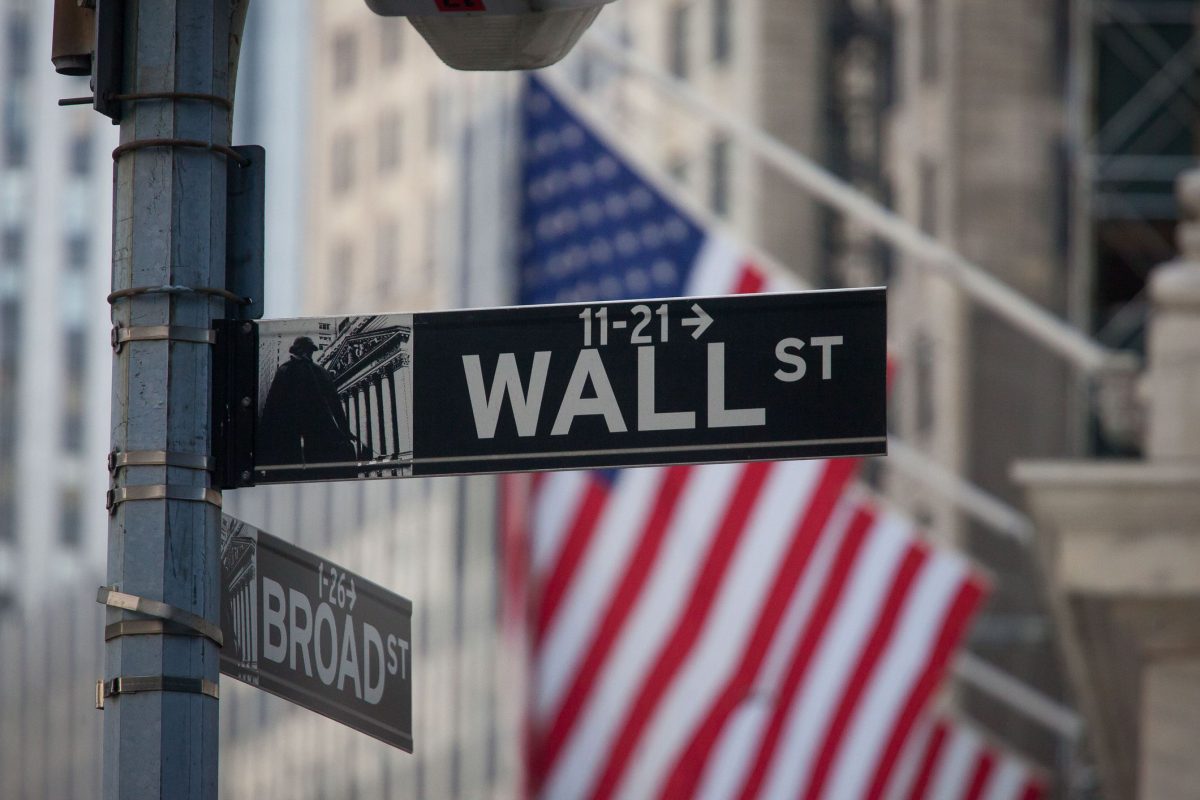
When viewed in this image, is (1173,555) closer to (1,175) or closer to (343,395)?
(343,395)

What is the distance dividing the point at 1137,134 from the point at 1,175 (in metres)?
84.0

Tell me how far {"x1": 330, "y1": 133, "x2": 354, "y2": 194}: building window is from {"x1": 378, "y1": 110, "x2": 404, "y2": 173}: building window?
238 cm

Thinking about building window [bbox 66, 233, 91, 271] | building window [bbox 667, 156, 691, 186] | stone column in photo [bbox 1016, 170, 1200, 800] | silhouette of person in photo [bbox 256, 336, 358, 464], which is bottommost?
silhouette of person in photo [bbox 256, 336, 358, 464]

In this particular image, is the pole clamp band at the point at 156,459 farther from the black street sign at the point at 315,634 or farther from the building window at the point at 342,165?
the building window at the point at 342,165

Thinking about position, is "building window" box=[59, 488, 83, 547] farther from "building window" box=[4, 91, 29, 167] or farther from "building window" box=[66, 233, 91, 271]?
"building window" box=[4, 91, 29, 167]

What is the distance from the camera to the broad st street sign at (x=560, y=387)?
4.54 m

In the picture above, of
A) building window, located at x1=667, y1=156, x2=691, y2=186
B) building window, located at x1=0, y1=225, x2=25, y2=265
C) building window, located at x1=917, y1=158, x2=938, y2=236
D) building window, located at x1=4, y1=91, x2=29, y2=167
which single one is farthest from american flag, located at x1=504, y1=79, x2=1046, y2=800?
building window, located at x1=4, y1=91, x2=29, y2=167

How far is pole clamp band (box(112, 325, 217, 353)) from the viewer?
4555 mm

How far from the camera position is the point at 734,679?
1870 centimetres

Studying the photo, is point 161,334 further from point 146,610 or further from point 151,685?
point 151,685

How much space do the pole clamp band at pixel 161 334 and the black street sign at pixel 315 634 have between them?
0.37 m

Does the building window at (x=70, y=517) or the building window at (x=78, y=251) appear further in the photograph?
the building window at (x=78, y=251)

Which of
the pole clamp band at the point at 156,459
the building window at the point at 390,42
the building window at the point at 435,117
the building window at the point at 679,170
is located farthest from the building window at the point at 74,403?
the pole clamp band at the point at 156,459

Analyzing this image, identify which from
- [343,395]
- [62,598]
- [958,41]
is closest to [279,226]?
[958,41]
